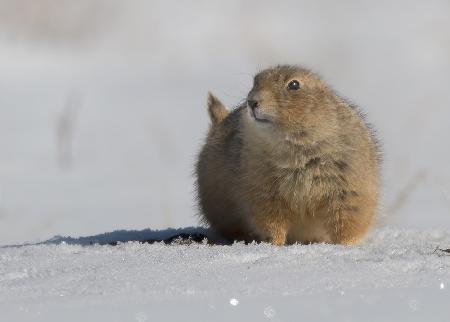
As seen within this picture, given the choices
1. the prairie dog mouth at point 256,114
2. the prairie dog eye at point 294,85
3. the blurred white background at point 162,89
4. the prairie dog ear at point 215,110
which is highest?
the prairie dog eye at point 294,85

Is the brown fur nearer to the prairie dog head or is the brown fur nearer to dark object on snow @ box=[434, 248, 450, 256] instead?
the prairie dog head

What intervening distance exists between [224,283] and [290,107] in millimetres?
1630

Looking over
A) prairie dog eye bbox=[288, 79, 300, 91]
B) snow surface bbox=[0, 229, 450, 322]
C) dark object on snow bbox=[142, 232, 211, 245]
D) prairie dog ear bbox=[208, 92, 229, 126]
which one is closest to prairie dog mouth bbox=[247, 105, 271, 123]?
prairie dog eye bbox=[288, 79, 300, 91]

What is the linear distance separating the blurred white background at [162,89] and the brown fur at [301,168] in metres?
1.91

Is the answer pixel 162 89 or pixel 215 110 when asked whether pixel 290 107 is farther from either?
pixel 162 89

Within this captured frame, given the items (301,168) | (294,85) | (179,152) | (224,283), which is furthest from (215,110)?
(179,152)

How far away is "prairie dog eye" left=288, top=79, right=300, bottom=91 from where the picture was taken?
4746mm

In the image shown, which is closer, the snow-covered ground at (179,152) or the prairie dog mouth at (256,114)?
the snow-covered ground at (179,152)

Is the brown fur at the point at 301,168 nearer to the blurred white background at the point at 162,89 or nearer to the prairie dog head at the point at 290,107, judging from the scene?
the prairie dog head at the point at 290,107

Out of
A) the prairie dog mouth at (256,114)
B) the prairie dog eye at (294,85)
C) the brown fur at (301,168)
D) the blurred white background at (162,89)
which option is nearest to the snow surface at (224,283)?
the brown fur at (301,168)

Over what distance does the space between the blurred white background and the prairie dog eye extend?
1.98 meters

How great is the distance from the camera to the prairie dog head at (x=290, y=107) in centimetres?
452

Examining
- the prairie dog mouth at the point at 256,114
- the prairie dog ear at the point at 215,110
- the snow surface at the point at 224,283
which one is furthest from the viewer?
the prairie dog ear at the point at 215,110

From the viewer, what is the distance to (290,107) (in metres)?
4.60
